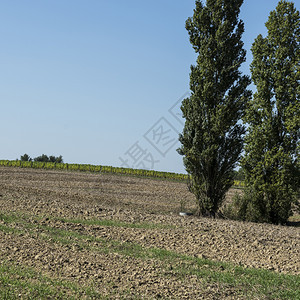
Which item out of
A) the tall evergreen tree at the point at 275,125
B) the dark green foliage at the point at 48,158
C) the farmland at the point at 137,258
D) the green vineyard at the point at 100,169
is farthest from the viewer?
the dark green foliage at the point at 48,158

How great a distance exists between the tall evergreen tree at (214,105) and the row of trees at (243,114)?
5 centimetres

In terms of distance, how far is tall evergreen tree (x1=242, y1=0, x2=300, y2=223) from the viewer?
1811 centimetres

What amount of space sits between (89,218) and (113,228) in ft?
7.16

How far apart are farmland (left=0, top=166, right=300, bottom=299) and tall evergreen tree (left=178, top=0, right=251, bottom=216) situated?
4660mm

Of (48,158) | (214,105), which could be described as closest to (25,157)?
(48,158)

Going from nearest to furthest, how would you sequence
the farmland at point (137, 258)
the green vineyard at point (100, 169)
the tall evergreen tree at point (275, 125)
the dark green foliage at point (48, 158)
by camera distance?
the farmland at point (137, 258) → the tall evergreen tree at point (275, 125) → the green vineyard at point (100, 169) → the dark green foliage at point (48, 158)

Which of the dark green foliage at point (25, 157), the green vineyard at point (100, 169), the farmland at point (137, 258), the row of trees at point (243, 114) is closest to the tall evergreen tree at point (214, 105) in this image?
the row of trees at point (243, 114)

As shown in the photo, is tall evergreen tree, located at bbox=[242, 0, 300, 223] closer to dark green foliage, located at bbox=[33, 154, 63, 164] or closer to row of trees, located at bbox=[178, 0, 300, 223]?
row of trees, located at bbox=[178, 0, 300, 223]

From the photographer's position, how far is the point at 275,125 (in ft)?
60.8

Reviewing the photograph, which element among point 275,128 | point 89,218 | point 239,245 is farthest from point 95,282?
point 275,128

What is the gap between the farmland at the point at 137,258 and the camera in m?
7.43

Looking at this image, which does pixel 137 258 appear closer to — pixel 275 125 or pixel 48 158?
pixel 275 125

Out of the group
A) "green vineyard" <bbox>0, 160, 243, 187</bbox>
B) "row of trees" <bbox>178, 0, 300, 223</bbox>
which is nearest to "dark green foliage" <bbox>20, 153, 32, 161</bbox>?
"green vineyard" <bbox>0, 160, 243, 187</bbox>

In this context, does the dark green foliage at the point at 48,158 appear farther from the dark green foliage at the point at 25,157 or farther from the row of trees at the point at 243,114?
the row of trees at the point at 243,114
